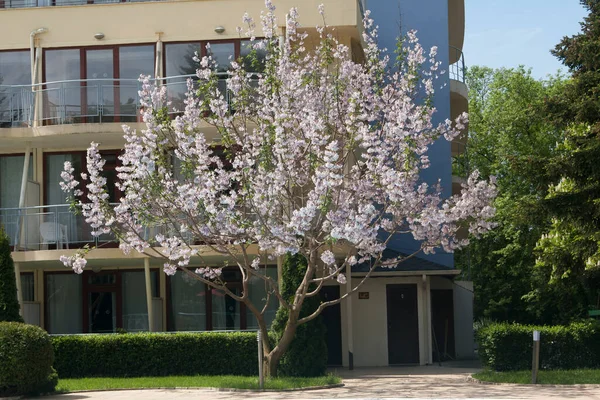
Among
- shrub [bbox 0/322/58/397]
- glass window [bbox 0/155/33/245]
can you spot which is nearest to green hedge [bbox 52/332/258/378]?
shrub [bbox 0/322/58/397]

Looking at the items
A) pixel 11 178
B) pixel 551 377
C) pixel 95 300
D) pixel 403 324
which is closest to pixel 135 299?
pixel 95 300

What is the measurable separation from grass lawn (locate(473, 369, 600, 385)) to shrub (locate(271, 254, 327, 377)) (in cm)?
364

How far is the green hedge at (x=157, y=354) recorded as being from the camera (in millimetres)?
22562

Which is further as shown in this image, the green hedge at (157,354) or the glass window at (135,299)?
the glass window at (135,299)

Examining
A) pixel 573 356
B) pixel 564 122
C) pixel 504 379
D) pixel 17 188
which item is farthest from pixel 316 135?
pixel 17 188

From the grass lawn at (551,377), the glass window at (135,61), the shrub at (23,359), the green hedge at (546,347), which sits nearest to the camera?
the shrub at (23,359)

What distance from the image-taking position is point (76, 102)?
24.9 m

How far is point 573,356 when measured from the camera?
2222 cm

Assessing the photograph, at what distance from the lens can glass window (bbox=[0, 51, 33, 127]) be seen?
982 inches

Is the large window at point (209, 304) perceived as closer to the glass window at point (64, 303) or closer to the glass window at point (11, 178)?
the glass window at point (64, 303)

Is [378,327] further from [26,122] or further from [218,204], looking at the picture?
[26,122]

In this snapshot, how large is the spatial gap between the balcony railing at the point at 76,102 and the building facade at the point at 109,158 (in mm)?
29

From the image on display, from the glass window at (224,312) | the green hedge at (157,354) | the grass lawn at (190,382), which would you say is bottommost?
the grass lawn at (190,382)

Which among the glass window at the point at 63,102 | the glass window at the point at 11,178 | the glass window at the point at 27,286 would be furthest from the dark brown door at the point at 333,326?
the glass window at the point at 11,178
